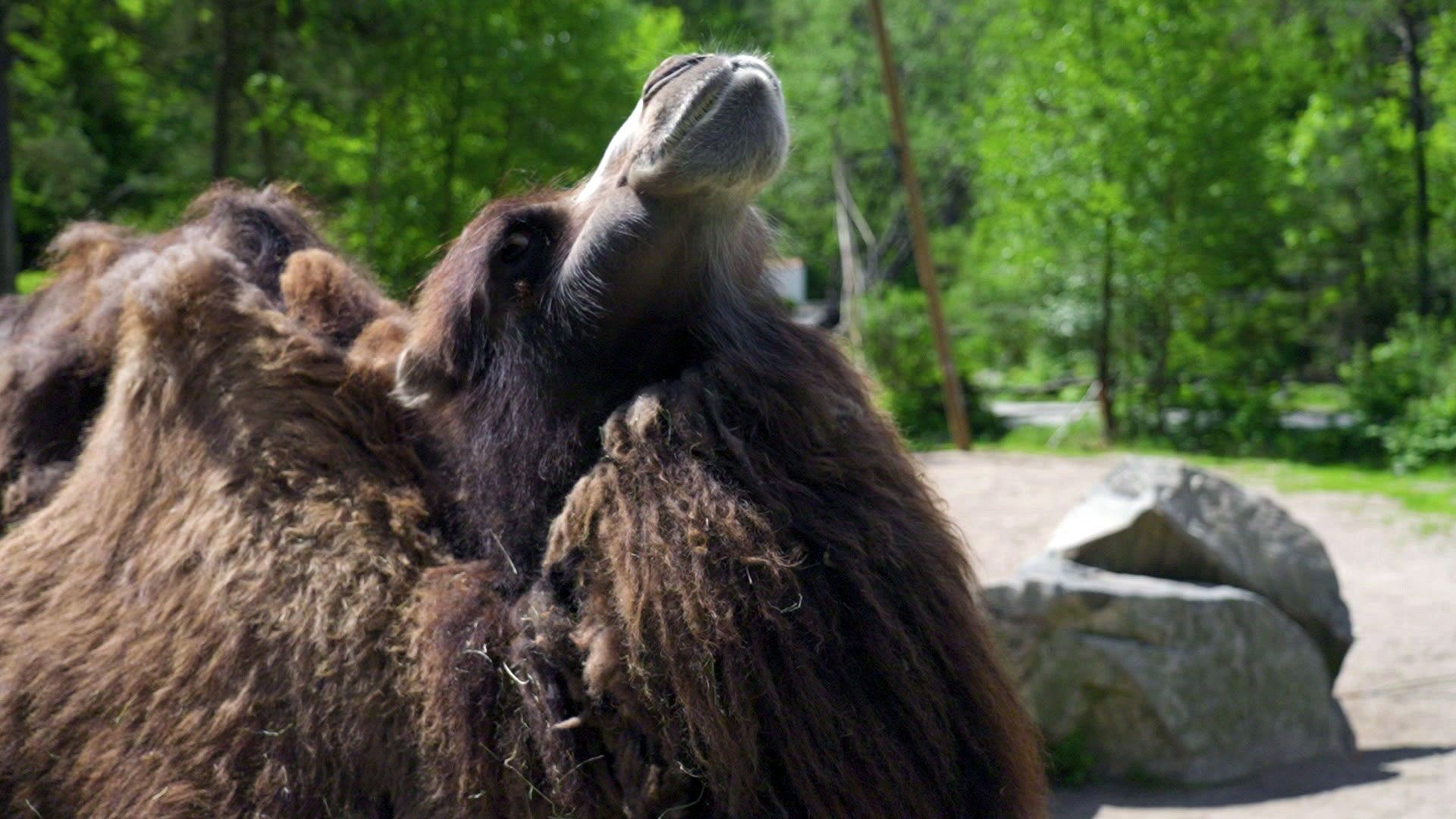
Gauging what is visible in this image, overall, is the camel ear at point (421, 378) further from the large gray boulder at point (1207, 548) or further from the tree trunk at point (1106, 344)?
the tree trunk at point (1106, 344)

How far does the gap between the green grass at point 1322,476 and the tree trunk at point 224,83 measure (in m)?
10.3

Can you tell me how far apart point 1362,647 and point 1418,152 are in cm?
1288

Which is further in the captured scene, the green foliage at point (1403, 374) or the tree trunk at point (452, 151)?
the green foliage at point (1403, 374)

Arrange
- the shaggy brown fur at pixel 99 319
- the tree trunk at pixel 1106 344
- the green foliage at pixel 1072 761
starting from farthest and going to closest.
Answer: the tree trunk at pixel 1106 344 < the green foliage at pixel 1072 761 < the shaggy brown fur at pixel 99 319

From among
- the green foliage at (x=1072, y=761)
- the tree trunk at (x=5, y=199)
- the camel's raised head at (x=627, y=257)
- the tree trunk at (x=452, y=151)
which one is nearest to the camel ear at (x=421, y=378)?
the camel's raised head at (x=627, y=257)

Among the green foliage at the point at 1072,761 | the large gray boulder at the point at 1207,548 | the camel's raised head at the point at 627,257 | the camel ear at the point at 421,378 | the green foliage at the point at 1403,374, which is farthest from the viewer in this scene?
the green foliage at the point at 1403,374

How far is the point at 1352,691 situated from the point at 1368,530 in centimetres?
413

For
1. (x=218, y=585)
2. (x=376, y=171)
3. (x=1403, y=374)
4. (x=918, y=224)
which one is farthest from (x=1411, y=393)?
(x=218, y=585)

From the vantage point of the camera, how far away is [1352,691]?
7.07m

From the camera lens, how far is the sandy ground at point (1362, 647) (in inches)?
216

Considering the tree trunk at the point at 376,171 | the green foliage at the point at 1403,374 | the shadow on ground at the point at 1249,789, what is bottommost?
the green foliage at the point at 1403,374

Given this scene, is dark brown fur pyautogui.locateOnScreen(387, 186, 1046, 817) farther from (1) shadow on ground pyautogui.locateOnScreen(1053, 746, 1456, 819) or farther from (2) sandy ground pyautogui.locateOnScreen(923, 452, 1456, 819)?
(1) shadow on ground pyautogui.locateOnScreen(1053, 746, 1456, 819)

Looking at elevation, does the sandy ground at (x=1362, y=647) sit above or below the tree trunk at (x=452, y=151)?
below

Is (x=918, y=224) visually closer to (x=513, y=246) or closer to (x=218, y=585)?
(x=513, y=246)
